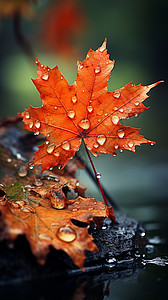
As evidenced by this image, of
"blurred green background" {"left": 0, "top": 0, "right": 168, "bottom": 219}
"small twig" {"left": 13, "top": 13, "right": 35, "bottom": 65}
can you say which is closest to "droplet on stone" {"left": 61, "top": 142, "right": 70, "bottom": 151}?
"small twig" {"left": 13, "top": 13, "right": 35, "bottom": 65}

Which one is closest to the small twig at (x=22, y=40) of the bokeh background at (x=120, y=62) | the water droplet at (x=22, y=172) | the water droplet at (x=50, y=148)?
the bokeh background at (x=120, y=62)

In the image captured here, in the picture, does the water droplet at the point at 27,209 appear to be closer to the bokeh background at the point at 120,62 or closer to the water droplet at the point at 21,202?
the water droplet at the point at 21,202

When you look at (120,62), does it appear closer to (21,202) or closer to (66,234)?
(21,202)

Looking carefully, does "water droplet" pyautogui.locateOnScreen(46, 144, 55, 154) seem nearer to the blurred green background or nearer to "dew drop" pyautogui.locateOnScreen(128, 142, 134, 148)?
"dew drop" pyautogui.locateOnScreen(128, 142, 134, 148)

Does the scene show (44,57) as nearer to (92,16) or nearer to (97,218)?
(92,16)

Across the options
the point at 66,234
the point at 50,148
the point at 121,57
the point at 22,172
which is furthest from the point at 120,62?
the point at 66,234
